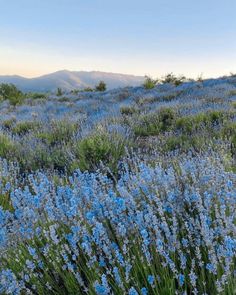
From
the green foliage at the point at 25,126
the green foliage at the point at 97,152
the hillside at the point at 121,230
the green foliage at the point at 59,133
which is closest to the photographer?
the hillside at the point at 121,230

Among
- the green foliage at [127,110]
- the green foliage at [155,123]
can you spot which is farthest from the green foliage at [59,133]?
the green foliage at [127,110]

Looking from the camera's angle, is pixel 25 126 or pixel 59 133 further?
pixel 25 126

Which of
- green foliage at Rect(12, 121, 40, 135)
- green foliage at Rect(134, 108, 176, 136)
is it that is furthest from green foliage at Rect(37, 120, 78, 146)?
green foliage at Rect(134, 108, 176, 136)

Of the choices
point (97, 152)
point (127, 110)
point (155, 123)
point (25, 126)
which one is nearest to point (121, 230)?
point (97, 152)

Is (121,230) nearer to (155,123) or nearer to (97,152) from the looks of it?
(97,152)

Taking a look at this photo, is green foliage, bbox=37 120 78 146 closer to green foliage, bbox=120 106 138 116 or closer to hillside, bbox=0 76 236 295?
hillside, bbox=0 76 236 295

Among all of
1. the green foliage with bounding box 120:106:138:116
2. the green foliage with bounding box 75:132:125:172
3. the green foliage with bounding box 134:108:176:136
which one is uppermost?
the green foliage with bounding box 120:106:138:116

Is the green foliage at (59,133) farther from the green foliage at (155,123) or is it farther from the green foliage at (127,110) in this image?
the green foliage at (127,110)

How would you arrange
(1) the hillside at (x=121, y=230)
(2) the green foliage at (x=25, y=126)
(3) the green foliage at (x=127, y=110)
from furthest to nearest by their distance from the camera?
1. (3) the green foliage at (x=127, y=110)
2. (2) the green foliage at (x=25, y=126)
3. (1) the hillside at (x=121, y=230)

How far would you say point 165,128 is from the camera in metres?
6.11

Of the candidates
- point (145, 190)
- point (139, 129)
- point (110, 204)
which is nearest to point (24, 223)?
point (110, 204)

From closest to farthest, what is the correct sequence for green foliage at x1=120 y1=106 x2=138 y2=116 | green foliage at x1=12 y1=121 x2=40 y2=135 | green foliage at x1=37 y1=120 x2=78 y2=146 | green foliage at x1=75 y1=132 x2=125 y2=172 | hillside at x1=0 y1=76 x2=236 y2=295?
hillside at x1=0 y1=76 x2=236 y2=295, green foliage at x1=75 y1=132 x2=125 y2=172, green foliage at x1=37 y1=120 x2=78 y2=146, green foliage at x1=12 y1=121 x2=40 y2=135, green foliage at x1=120 y1=106 x2=138 y2=116

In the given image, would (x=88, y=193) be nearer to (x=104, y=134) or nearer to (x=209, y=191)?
(x=209, y=191)

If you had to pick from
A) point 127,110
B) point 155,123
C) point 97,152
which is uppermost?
point 127,110
